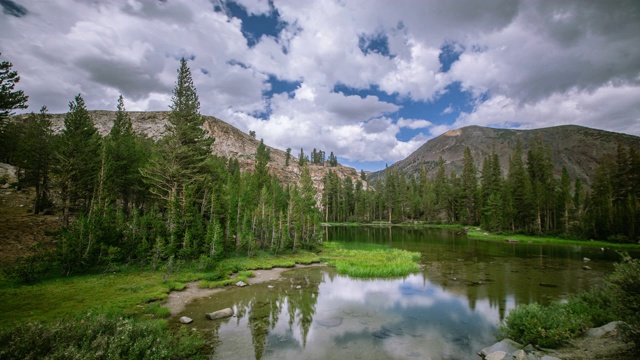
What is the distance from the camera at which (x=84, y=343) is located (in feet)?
29.6

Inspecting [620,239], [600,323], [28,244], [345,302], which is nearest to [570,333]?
[600,323]

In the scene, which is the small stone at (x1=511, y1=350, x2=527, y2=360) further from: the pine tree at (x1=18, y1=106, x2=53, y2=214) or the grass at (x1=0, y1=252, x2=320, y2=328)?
the pine tree at (x1=18, y1=106, x2=53, y2=214)

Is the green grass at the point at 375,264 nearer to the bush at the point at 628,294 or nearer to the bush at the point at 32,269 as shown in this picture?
the bush at the point at 628,294

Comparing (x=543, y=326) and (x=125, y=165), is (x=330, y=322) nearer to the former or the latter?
(x=543, y=326)

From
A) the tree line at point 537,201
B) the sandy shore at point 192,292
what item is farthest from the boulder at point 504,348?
the tree line at point 537,201

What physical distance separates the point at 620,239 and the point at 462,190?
47.8m

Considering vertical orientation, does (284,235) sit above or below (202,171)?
below

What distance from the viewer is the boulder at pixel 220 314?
58.8ft

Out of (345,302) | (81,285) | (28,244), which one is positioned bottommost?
(345,302)

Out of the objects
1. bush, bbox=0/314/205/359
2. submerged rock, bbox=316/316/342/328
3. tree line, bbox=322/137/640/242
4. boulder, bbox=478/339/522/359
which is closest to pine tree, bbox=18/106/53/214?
bush, bbox=0/314/205/359

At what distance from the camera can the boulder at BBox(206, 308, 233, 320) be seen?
1791cm

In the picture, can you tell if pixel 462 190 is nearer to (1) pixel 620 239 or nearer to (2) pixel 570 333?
(1) pixel 620 239

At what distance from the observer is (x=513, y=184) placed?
81.1 metres

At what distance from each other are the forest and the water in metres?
11.3
